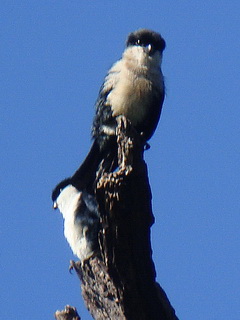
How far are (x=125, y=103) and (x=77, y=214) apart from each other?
105cm

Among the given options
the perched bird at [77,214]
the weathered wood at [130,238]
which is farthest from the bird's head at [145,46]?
the weathered wood at [130,238]

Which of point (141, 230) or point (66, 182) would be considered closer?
point (141, 230)

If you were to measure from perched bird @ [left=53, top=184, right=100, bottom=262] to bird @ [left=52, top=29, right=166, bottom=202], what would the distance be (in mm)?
104

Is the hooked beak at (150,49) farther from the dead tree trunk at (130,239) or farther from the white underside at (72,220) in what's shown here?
the dead tree trunk at (130,239)

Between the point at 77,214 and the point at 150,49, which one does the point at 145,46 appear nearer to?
the point at 150,49

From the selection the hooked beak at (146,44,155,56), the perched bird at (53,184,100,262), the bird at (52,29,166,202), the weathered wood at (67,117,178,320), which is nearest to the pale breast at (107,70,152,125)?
the bird at (52,29,166,202)

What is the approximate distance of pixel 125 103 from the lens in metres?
6.16

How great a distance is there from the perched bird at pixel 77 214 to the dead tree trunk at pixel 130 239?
152 cm

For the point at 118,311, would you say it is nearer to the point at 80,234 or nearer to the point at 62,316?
the point at 62,316

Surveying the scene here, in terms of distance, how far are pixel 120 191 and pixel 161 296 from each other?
700mm

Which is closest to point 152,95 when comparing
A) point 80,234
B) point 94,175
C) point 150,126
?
point 150,126

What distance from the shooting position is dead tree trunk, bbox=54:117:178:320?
143 inches

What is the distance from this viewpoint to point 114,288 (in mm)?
3961

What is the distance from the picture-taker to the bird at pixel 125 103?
242 inches
